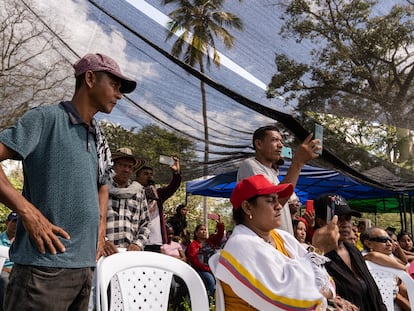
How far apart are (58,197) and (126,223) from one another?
74.0 inches

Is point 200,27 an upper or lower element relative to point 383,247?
upper

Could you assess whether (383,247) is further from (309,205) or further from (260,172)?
(260,172)

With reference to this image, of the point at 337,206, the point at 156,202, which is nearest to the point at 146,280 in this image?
the point at 337,206

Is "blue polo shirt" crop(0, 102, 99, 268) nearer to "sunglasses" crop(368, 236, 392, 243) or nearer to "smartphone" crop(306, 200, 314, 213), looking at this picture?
"smartphone" crop(306, 200, 314, 213)

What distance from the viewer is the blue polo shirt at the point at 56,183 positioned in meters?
1.67

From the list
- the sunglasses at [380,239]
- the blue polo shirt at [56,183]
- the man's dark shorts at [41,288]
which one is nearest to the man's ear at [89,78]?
the blue polo shirt at [56,183]

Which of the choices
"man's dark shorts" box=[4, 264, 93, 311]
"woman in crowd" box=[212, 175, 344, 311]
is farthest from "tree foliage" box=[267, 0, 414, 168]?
"man's dark shorts" box=[4, 264, 93, 311]

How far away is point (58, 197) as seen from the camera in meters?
1.71

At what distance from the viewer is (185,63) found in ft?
14.3

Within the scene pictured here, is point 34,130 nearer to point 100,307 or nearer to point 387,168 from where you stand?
point 100,307

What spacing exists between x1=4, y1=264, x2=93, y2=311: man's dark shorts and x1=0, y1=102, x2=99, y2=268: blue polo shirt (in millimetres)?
30

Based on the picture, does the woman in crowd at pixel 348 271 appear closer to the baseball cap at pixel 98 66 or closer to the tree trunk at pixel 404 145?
the baseball cap at pixel 98 66

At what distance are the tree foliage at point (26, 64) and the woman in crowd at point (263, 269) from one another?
2745mm

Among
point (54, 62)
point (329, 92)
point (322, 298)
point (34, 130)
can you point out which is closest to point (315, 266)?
point (322, 298)
